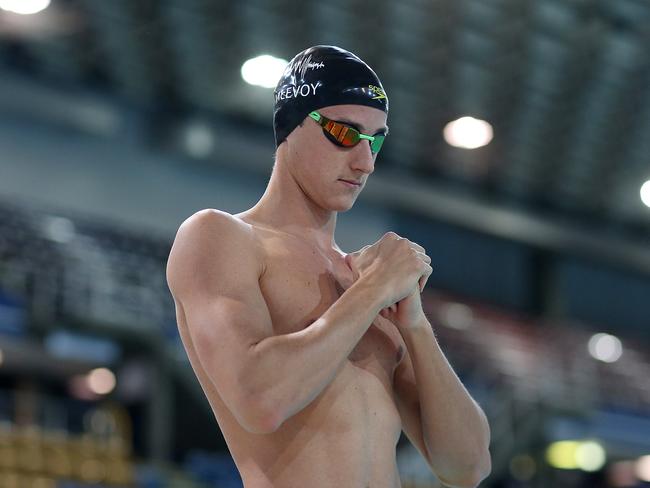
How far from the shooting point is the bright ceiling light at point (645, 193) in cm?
1749

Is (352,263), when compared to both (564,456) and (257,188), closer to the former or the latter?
(564,456)

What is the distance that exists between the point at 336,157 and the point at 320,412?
0.47 metres

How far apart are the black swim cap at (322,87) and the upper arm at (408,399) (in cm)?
50

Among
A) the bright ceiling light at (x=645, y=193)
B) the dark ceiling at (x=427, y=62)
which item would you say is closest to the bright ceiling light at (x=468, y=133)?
the dark ceiling at (x=427, y=62)

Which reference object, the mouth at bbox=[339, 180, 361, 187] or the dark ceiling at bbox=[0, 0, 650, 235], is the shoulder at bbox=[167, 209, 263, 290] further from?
the dark ceiling at bbox=[0, 0, 650, 235]

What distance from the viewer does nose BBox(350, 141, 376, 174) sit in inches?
78.9

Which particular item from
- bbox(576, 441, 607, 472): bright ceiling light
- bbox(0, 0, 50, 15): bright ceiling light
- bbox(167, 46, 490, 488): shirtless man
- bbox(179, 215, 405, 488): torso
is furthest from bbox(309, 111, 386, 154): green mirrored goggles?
bbox(576, 441, 607, 472): bright ceiling light

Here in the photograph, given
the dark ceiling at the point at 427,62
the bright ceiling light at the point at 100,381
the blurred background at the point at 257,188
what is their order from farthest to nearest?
the bright ceiling light at the point at 100,381 < the dark ceiling at the point at 427,62 < the blurred background at the point at 257,188

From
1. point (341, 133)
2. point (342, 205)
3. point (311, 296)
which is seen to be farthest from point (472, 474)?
point (341, 133)

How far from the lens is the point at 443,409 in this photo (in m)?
2.03

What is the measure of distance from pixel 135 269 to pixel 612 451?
6.83m

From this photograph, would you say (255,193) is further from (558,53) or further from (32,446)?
(32,446)

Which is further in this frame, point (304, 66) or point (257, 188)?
point (257, 188)

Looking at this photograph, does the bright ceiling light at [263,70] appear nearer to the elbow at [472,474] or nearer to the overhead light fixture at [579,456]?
the overhead light fixture at [579,456]
